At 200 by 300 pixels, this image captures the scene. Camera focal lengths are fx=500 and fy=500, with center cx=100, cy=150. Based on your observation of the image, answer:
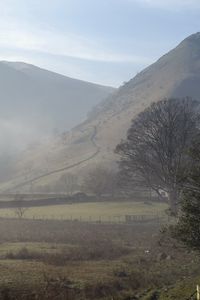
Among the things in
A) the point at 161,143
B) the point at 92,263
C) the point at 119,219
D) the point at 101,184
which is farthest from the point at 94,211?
the point at 92,263

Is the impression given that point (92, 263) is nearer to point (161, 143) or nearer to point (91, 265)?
point (91, 265)

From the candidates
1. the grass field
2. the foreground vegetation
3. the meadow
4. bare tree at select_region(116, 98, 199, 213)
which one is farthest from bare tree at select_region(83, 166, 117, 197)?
the foreground vegetation

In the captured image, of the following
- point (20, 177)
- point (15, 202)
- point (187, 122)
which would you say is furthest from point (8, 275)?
point (20, 177)

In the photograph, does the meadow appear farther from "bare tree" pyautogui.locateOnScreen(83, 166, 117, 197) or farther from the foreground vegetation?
"bare tree" pyautogui.locateOnScreen(83, 166, 117, 197)

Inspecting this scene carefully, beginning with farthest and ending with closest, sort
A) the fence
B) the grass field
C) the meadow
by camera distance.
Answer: the grass field
the fence
the meadow

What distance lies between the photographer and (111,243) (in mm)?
42000

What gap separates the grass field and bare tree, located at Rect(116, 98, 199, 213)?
40.3 feet

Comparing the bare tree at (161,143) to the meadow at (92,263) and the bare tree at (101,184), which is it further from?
the bare tree at (101,184)

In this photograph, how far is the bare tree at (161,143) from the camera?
51.0m

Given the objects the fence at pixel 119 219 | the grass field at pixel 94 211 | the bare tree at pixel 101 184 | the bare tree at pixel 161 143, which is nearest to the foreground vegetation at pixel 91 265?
the bare tree at pixel 161 143

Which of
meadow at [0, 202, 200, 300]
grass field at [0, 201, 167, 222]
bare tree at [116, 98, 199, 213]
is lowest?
grass field at [0, 201, 167, 222]

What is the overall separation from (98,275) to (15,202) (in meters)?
60.8

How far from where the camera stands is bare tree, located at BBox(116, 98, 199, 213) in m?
51.0

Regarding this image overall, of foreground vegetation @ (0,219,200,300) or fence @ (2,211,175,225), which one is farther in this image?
fence @ (2,211,175,225)
